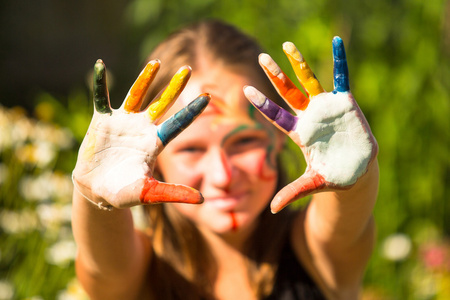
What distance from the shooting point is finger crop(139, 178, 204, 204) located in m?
0.77

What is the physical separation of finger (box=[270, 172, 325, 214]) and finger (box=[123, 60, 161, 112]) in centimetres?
25

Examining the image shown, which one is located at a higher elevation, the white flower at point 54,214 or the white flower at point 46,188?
the white flower at point 46,188

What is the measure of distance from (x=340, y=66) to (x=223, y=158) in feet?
1.07

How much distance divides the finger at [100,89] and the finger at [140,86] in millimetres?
30

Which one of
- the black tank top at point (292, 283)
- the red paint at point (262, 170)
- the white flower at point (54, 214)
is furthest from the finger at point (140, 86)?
the white flower at point (54, 214)

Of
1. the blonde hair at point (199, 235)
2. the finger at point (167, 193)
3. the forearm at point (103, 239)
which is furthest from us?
the blonde hair at point (199, 235)

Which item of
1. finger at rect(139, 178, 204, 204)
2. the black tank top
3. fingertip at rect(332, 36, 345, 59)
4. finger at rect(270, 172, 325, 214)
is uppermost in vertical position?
fingertip at rect(332, 36, 345, 59)

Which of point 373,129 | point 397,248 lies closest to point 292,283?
point 397,248

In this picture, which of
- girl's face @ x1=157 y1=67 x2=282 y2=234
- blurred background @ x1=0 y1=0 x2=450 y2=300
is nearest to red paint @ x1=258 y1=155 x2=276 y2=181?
girl's face @ x1=157 y1=67 x2=282 y2=234

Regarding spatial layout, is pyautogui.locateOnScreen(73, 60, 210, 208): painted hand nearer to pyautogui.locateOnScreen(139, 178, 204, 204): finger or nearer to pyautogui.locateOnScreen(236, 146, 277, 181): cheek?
pyautogui.locateOnScreen(139, 178, 204, 204): finger

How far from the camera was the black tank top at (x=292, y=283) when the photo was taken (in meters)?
1.25

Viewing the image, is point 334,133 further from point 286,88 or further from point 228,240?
point 228,240

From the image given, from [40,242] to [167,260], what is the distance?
2.43ft

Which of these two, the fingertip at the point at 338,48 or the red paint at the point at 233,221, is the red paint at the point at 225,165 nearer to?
the red paint at the point at 233,221
